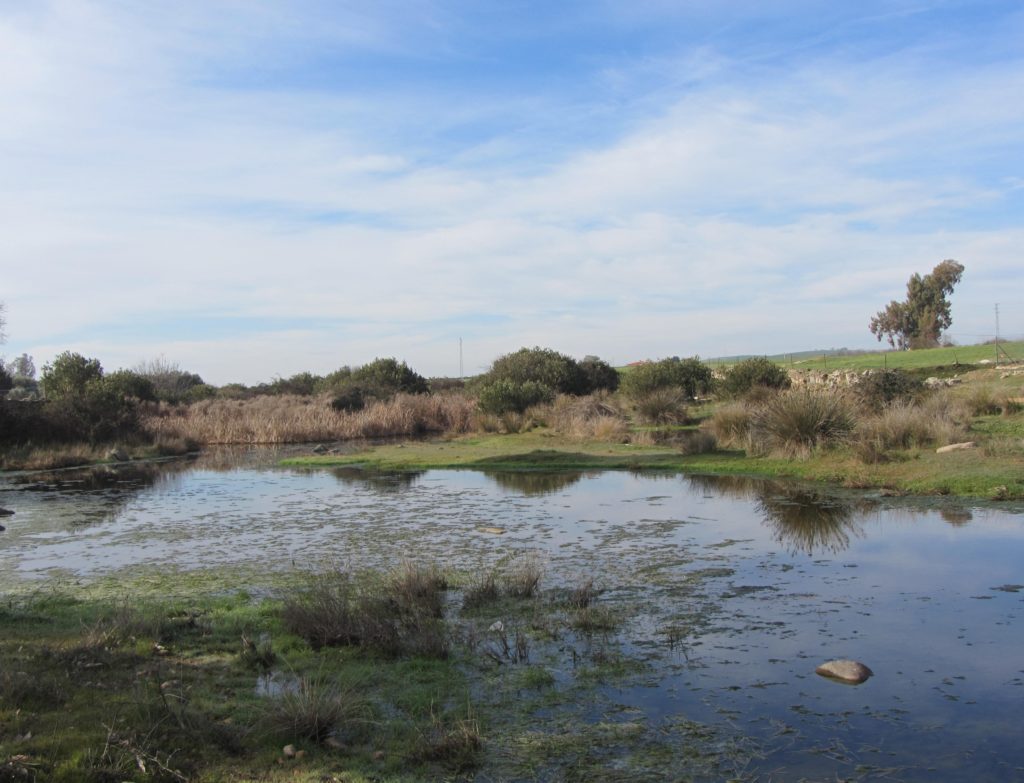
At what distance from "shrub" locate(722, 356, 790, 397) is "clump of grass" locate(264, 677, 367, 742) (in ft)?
92.8

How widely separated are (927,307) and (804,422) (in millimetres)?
66504

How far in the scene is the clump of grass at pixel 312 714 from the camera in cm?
541

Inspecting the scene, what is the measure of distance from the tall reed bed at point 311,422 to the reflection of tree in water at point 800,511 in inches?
717

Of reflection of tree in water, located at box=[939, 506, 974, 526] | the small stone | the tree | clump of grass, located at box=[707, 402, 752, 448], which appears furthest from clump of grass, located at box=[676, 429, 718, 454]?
the tree

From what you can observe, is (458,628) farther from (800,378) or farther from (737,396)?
(800,378)

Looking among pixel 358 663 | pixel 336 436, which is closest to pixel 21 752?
pixel 358 663

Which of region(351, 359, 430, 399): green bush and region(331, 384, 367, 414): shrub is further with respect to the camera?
region(351, 359, 430, 399): green bush

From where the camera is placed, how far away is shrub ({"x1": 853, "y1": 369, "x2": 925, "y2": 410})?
24.1 meters

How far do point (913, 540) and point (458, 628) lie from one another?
7203 mm

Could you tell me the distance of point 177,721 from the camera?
527cm

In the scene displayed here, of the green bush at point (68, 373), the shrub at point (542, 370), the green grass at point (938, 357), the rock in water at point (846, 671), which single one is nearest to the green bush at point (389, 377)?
the shrub at point (542, 370)

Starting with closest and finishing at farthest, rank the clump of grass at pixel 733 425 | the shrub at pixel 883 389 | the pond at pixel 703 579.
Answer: the pond at pixel 703 579
the clump of grass at pixel 733 425
the shrub at pixel 883 389

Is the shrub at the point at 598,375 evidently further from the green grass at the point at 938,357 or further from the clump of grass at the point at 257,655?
the clump of grass at the point at 257,655

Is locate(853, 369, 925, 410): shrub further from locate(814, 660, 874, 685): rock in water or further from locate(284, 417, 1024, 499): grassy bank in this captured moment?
locate(814, 660, 874, 685): rock in water
